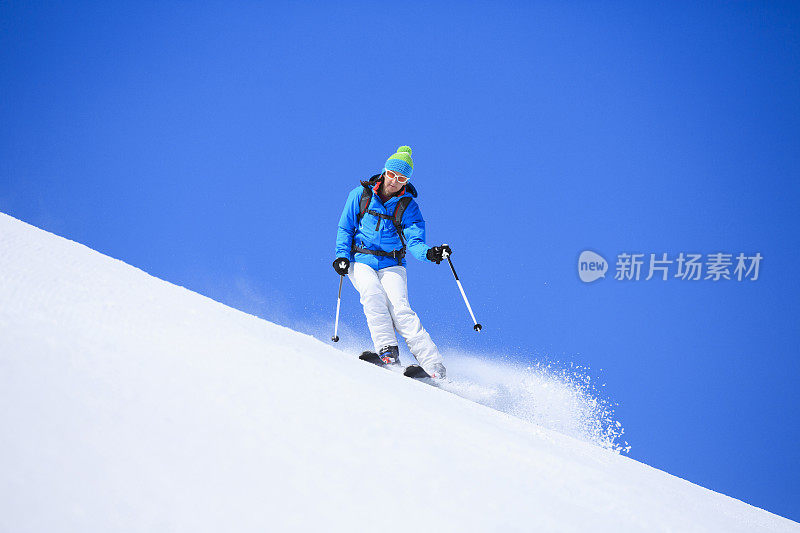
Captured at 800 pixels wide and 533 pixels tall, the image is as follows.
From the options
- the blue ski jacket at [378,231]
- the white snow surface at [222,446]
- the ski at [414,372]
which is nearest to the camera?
the white snow surface at [222,446]

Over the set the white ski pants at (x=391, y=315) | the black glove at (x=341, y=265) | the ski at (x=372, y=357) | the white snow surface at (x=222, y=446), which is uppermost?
the black glove at (x=341, y=265)

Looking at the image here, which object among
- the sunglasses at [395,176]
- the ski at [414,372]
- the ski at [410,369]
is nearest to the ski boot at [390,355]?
the ski at [410,369]

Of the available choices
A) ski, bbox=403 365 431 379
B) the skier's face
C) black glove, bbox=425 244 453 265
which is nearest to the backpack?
the skier's face

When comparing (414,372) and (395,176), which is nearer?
(414,372)

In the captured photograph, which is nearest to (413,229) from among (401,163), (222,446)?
(401,163)

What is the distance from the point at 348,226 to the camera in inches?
245

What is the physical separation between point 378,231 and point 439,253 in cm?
78

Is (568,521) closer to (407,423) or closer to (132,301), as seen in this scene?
(407,423)

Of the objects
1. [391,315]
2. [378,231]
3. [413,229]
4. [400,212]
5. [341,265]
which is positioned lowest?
[391,315]

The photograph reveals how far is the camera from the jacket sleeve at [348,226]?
6.18m

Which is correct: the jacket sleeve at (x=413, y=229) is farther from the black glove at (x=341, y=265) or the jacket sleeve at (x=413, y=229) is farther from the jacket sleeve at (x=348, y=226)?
the black glove at (x=341, y=265)

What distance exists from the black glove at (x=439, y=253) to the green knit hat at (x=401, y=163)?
0.97 m

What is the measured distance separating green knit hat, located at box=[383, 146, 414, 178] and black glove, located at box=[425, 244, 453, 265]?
0.97 meters

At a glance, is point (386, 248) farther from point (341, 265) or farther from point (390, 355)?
point (390, 355)
